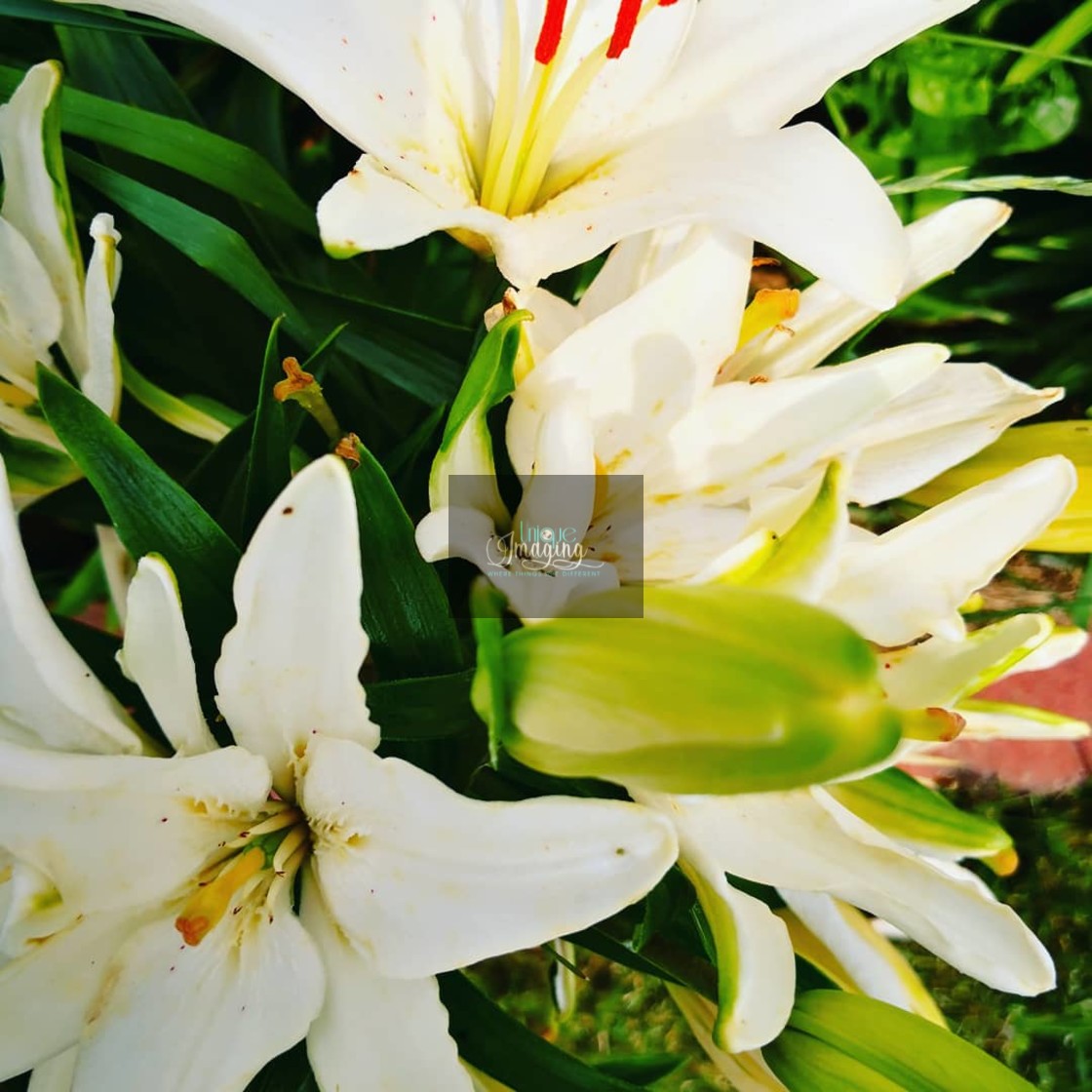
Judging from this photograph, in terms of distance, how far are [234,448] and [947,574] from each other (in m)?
0.34

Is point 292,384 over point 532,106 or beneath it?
beneath

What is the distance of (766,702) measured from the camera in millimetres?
267

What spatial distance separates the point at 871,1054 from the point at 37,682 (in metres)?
0.38

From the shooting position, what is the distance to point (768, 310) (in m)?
0.43

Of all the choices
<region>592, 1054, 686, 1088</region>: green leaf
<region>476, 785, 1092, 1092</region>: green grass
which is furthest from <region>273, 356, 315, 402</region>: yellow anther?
<region>476, 785, 1092, 1092</region>: green grass

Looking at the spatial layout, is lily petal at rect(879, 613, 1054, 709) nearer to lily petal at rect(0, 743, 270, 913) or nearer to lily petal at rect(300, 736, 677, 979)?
lily petal at rect(300, 736, 677, 979)

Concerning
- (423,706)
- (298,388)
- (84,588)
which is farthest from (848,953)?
(84,588)

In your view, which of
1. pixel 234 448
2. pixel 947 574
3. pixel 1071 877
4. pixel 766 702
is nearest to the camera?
pixel 766 702

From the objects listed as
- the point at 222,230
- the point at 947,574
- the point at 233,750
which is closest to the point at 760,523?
the point at 947,574

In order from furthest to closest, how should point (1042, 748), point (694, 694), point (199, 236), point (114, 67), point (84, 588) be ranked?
point (1042, 748)
point (84, 588)
point (114, 67)
point (199, 236)
point (694, 694)

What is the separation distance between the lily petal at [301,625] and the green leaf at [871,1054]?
0.25 meters

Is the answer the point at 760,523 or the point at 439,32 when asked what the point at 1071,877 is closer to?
the point at 760,523

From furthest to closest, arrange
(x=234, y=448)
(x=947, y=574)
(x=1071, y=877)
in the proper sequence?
(x=1071, y=877), (x=234, y=448), (x=947, y=574)

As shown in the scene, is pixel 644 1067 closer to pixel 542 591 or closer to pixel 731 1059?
pixel 731 1059
